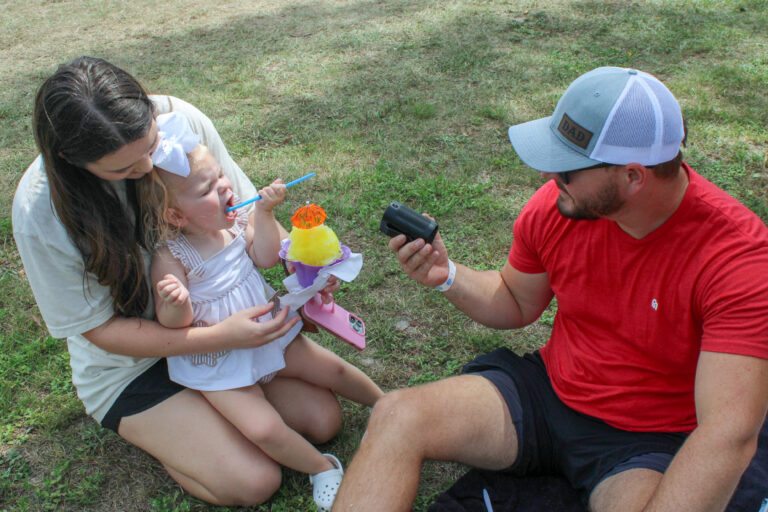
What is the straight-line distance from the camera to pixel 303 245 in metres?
2.05

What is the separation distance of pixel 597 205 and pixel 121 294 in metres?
1.53

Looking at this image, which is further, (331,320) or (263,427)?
(331,320)

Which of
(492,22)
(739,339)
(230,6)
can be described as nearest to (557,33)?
(492,22)

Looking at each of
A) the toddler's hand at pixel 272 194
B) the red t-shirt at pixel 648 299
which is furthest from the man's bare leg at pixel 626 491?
the toddler's hand at pixel 272 194

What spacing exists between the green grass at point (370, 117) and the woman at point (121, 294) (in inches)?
8.7

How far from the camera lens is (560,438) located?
1.97 meters

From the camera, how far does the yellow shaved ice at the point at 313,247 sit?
2.05 metres

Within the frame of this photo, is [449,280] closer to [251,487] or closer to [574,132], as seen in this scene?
[574,132]

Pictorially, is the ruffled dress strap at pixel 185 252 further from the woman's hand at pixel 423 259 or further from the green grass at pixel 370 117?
the green grass at pixel 370 117

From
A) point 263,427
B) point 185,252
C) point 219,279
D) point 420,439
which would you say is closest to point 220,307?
point 219,279

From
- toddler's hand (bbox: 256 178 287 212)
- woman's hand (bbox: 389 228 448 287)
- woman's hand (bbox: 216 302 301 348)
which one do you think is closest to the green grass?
woman's hand (bbox: 216 302 301 348)

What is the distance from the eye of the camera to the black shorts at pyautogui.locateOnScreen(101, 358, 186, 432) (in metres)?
2.16

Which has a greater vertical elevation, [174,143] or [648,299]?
[174,143]

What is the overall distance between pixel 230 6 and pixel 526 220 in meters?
6.21
